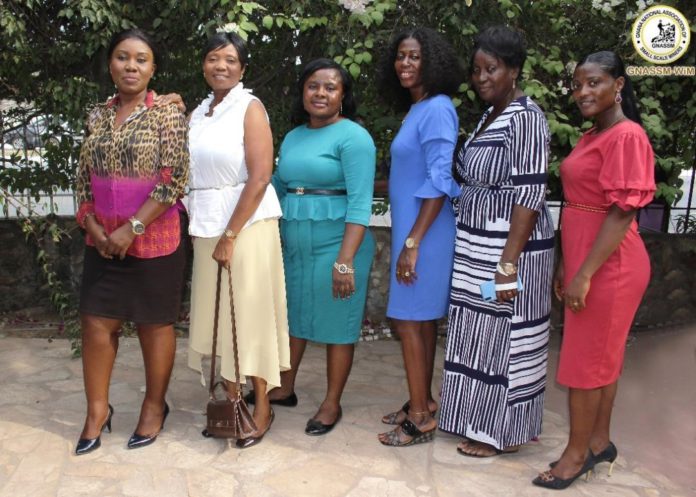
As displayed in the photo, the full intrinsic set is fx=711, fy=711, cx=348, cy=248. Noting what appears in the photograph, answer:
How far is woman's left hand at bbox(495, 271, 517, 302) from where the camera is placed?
3.08 meters

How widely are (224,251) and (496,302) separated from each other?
1.24m

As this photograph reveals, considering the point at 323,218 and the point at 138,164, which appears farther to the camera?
the point at 323,218

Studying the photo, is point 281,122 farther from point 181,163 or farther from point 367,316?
point 181,163


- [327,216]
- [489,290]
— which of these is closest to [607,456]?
[489,290]

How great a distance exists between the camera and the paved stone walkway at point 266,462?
306 cm

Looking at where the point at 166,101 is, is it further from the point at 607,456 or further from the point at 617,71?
the point at 607,456

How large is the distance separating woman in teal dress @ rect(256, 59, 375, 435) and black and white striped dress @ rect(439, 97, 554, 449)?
0.48 meters

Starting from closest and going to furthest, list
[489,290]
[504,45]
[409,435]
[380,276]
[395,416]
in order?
[504,45]
[489,290]
[409,435]
[395,416]
[380,276]

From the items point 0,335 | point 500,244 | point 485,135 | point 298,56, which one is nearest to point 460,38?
point 298,56

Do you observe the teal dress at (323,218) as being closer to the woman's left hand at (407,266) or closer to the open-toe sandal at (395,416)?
the woman's left hand at (407,266)

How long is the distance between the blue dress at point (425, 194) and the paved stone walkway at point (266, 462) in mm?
697

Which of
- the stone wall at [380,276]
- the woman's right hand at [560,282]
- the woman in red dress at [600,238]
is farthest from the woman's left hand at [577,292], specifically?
the stone wall at [380,276]

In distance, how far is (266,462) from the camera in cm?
329

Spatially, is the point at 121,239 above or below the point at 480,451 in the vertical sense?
above
